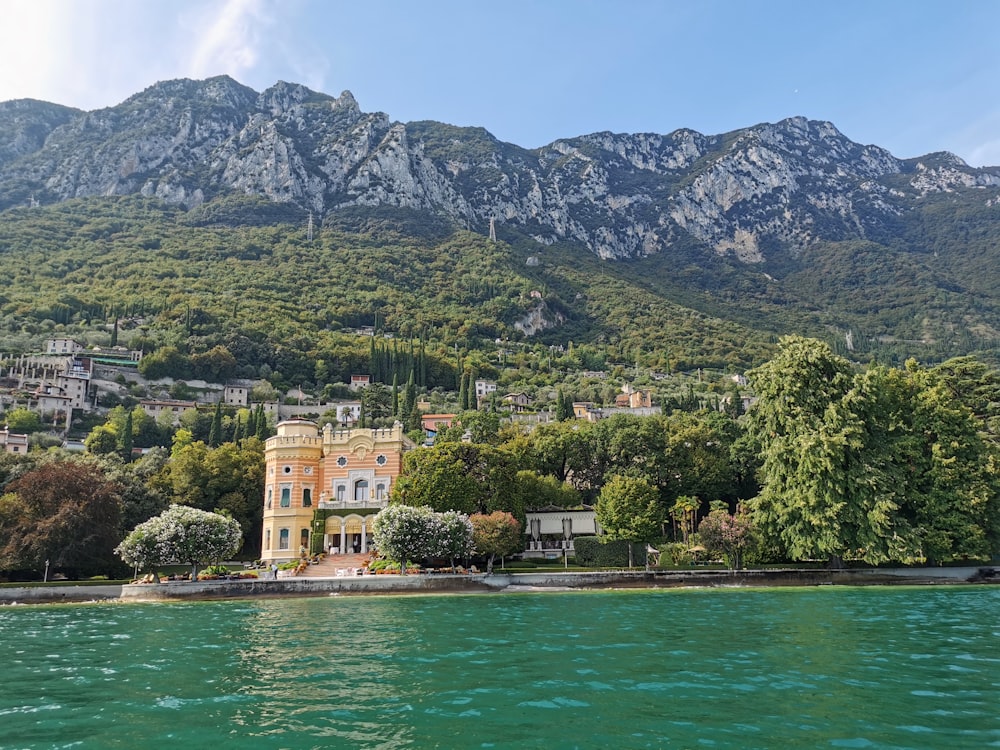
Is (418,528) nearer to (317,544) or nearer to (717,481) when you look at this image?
(317,544)

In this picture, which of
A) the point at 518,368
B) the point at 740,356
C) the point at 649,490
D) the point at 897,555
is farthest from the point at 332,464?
the point at 740,356

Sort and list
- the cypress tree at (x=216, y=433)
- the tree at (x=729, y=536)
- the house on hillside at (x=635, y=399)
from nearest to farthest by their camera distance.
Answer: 1. the tree at (x=729, y=536)
2. the cypress tree at (x=216, y=433)
3. the house on hillside at (x=635, y=399)

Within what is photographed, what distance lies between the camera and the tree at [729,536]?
4566 cm

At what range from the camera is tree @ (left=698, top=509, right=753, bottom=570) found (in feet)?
150

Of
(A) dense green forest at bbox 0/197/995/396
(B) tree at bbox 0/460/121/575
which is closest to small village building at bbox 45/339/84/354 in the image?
(A) dense green forest at bbox 0/197/995/396

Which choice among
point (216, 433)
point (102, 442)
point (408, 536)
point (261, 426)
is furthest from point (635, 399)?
point (408, 536)

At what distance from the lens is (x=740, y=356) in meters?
165

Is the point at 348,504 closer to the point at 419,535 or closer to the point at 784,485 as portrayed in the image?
the point at 419,535

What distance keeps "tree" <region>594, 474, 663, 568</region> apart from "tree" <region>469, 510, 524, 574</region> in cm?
707

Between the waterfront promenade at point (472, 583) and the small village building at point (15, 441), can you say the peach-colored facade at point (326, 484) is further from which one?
the small village building at point (15, 441)

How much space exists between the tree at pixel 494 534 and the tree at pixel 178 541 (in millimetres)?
17353

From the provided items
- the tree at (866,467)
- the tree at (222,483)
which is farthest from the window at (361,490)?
the tree at (866,467)

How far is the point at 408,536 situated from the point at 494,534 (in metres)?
5.86

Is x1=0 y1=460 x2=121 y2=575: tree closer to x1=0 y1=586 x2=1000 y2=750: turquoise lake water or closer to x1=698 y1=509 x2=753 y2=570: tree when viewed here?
x1=0 y1=586 x2=1000 y2=750: turquoise lake water
